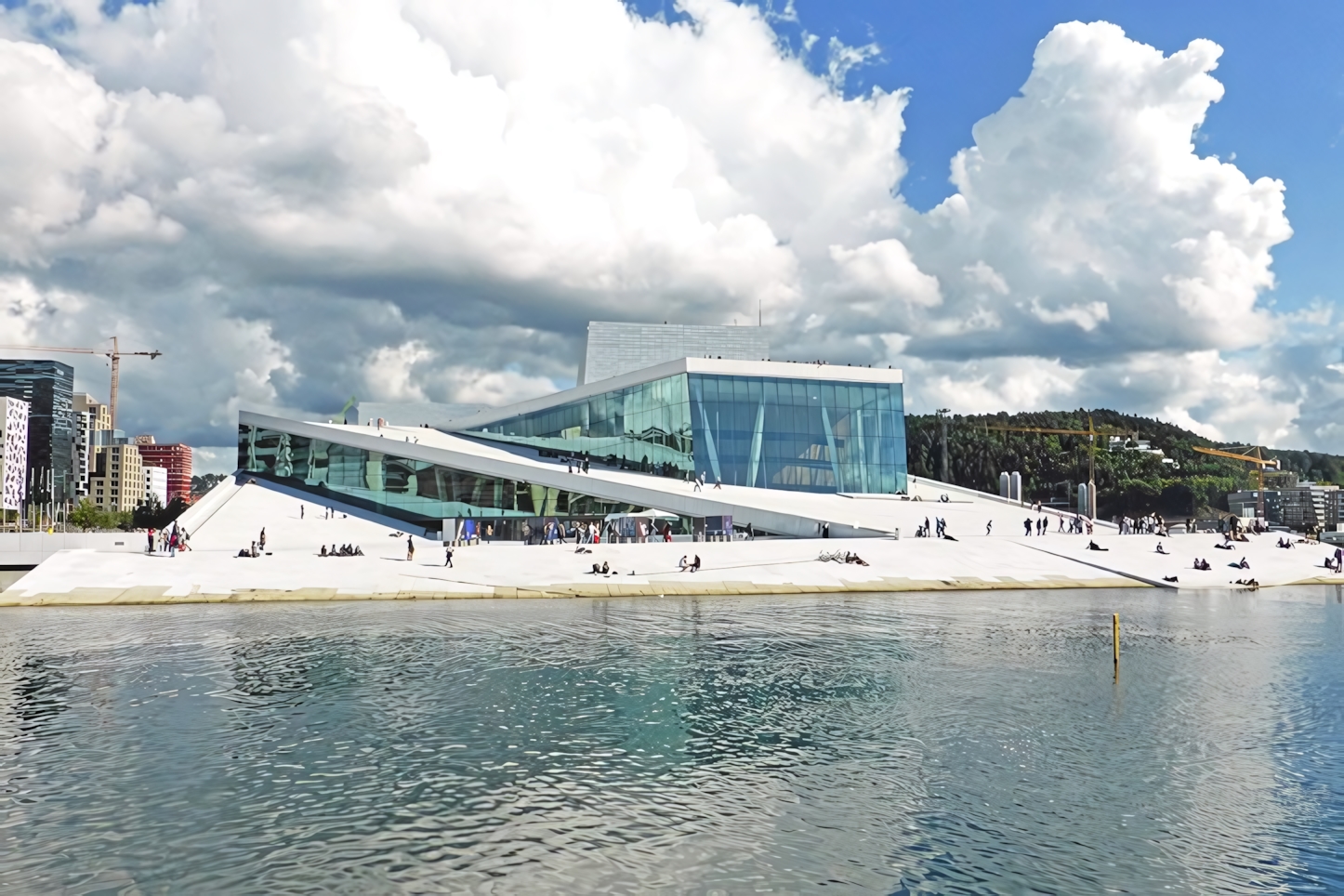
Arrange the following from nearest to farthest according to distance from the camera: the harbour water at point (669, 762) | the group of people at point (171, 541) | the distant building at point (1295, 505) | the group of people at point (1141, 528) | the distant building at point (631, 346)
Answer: the harbour water at point (669, 762)
the group of people at point (171, 541)
the group of people at point (1141, 528)
the distant building at point (631, 346)
the distant building at point (1295, 505)

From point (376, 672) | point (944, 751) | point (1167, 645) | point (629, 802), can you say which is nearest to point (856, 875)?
point (629, 802)

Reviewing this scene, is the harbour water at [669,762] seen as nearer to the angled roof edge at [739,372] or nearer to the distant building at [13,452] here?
the angled roof edge at [739,372]

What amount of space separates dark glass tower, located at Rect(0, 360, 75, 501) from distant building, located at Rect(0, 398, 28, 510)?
21146mm

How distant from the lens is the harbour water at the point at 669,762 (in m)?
8.84

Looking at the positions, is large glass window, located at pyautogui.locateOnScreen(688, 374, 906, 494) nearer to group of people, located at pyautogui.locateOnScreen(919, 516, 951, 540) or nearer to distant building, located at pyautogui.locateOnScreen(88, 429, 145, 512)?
group of people, located at pyautogui.locateOnScreen(919, 516, 951, 540)

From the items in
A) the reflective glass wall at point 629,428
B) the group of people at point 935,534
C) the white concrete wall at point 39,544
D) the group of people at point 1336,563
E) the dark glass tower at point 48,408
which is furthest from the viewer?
the dark glass tower at point 48,408

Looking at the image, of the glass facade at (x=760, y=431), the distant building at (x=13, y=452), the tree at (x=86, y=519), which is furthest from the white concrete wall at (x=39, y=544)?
the distant building at (x=13, y=452)

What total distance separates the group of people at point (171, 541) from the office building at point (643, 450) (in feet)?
42.0

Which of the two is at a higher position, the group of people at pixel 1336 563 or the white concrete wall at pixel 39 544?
the white concrete wall at pixel 39 544

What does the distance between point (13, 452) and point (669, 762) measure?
116 meters

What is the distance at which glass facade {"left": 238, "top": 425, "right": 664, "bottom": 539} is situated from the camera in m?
45.0

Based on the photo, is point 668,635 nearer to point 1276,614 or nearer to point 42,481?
point 1276,614

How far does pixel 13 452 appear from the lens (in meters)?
104

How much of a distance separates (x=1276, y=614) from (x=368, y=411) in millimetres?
59407
